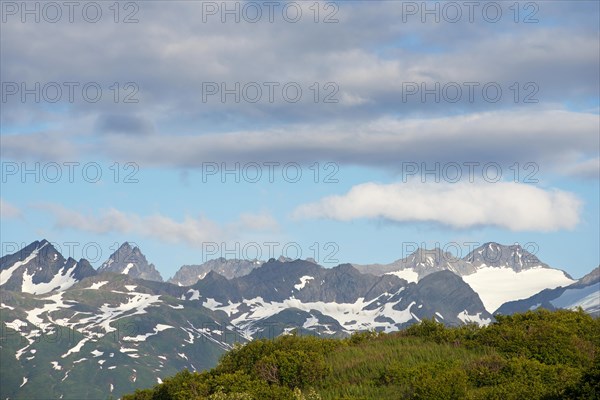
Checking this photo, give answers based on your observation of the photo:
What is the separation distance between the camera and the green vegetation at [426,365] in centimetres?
3862

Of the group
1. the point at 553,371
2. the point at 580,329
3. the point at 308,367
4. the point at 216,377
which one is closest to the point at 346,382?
the point at 308,367

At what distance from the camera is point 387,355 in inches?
1896

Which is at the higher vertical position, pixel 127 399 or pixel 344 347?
pixel 344 347

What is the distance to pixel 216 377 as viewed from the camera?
1838 inches

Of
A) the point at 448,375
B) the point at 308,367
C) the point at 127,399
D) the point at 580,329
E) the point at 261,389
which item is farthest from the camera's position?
the point at 127,399

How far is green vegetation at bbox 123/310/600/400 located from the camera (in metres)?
38.6

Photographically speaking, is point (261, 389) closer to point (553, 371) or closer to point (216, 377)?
point (216, 377)

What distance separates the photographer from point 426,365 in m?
44.0

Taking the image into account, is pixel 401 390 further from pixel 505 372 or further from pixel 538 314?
pixel 538 314

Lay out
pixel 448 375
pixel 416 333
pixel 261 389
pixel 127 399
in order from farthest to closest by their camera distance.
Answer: pixel 127 399
pixel 416 333
pixel 261 389
pixel 448 375

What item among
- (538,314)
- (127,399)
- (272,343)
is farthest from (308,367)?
(127,399)

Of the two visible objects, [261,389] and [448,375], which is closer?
[448,375]

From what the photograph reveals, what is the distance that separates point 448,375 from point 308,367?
9.94m

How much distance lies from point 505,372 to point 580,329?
12.2 metres
